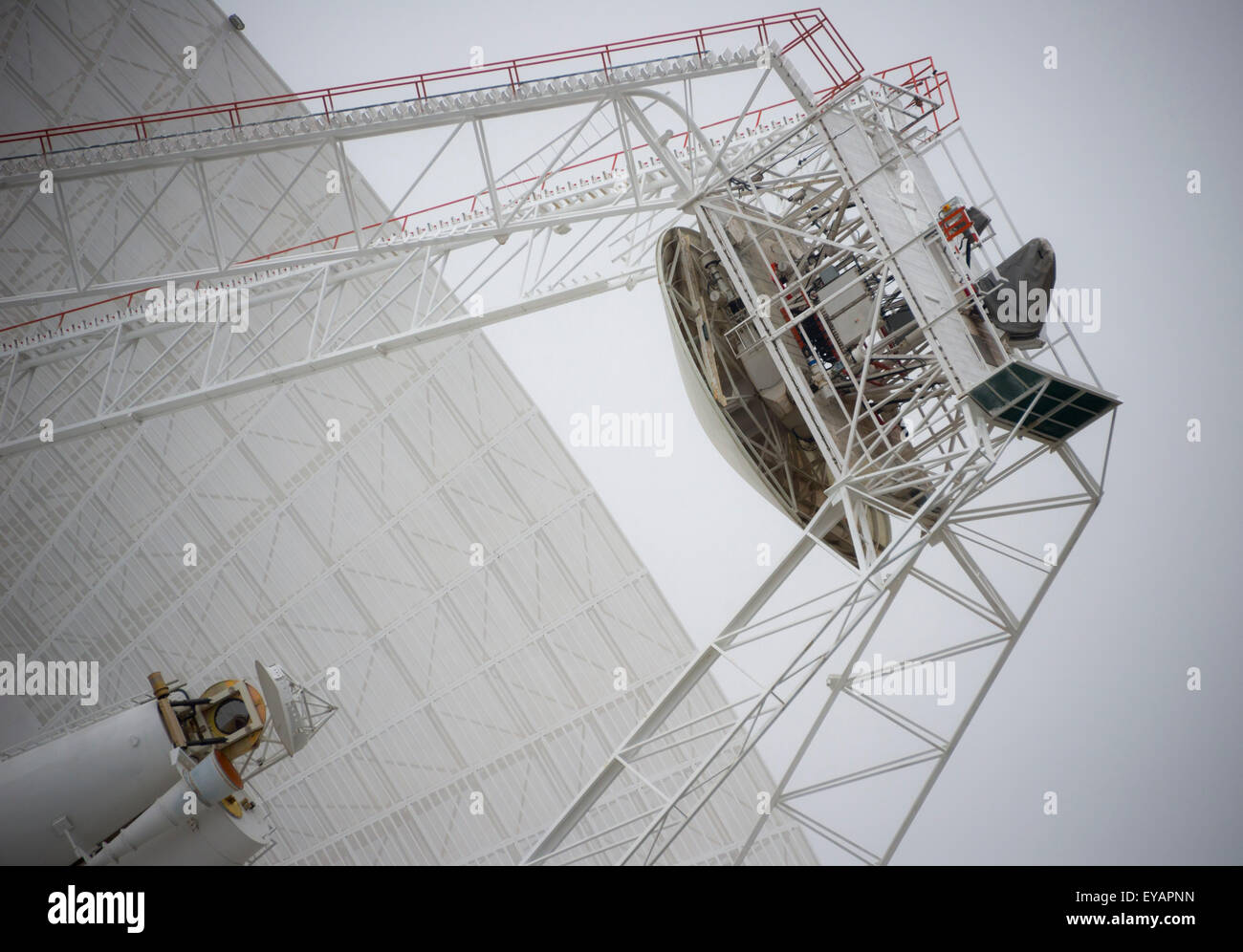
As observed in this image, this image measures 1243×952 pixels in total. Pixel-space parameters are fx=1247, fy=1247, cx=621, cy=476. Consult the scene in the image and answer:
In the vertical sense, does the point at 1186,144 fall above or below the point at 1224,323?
above

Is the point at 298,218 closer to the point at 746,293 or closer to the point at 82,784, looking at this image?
the point at 746,293

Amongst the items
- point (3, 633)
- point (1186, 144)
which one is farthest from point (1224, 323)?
point (3, 633)

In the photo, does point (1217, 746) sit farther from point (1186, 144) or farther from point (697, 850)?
point (1186, 144)

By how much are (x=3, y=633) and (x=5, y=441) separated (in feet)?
27.9

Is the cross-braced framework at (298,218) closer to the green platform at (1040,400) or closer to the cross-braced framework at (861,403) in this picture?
the cross-braced framework at (861,403)

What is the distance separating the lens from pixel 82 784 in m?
21.6

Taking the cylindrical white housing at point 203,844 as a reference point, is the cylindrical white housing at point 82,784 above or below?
above

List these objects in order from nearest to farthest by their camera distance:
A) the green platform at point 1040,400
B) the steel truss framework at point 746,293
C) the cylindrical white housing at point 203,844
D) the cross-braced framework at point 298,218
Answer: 1. the green platform at point 1040,400
2. the steel truss framework at point 746,293
3. the cross-braced framework at point 298,218
4. the cylindrical white housing at point 203,844

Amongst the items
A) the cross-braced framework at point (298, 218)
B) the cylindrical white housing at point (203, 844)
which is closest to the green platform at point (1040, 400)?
the cross-braced framework at point (298, 218)

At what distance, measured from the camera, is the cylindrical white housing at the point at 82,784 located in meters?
21.3

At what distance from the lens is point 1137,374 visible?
107 feet

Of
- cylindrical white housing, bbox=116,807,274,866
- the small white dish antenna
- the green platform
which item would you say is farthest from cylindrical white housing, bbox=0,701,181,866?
the green platform

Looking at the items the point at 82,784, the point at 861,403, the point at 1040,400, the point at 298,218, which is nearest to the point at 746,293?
the point at 861,403

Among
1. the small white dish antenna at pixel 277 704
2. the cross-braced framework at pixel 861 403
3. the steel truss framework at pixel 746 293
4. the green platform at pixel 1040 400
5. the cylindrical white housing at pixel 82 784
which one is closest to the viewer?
the green platform at pixel 1040 400
